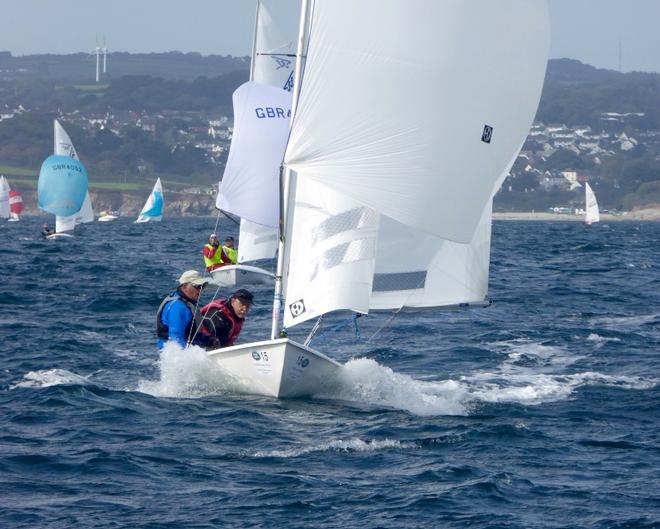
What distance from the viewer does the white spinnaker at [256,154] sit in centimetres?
1959

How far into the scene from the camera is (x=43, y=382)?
12.3 m

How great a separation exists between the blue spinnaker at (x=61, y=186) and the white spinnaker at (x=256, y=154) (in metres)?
24.9

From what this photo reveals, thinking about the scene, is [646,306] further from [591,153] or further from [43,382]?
[591,153]

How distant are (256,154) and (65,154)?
28800 mm

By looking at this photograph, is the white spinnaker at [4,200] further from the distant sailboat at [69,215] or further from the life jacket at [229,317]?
the life jacket at [229,317]

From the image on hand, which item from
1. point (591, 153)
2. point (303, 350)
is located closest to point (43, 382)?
point (303, 350)

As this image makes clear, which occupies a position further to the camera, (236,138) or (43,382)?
(236,138)

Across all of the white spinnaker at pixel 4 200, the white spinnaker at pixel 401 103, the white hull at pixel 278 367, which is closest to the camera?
the white spinnaker at pixel 401 103

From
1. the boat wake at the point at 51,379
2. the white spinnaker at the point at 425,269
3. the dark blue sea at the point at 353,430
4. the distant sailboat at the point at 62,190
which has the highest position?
the white spinnaker at the point at 425,269

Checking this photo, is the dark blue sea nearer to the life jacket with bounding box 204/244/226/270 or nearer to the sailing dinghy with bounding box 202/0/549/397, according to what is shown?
the sailing dinghy with bounding box 202/0/549/397

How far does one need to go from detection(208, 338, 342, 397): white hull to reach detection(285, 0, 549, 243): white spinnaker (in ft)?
4.95

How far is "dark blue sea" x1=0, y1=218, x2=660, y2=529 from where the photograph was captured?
26.8 ft

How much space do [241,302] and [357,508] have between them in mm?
4069

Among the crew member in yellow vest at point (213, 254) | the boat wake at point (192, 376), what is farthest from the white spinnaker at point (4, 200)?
the boat wake at point (192, 376)
